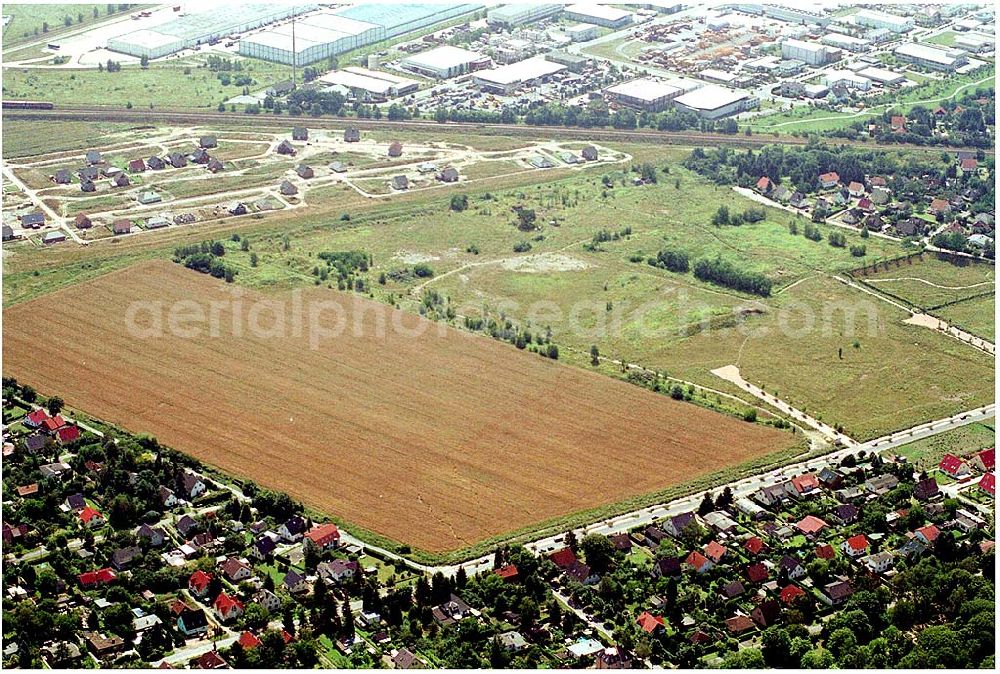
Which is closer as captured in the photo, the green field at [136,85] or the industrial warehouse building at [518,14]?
the green field at [136,85]

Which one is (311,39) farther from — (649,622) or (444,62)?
(649,622)

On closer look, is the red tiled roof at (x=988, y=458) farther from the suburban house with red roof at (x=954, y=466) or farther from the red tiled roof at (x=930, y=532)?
the red tiled roof at (x=930, y=532)

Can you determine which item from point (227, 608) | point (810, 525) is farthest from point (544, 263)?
point (227, 608)

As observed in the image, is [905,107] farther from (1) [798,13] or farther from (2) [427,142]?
(2) [427,142]

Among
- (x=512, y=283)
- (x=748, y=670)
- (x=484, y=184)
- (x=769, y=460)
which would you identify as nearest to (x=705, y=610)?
(x=748, y=670)

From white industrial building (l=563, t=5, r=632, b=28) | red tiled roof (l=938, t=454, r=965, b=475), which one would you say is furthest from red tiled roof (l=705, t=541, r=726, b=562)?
white industrial building (l=563, t=5, r=632, b=28)

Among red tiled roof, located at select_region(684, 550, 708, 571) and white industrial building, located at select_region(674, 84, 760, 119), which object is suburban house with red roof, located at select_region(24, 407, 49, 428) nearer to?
red tiled roof, located at select_region(684, 550, 708, 571)

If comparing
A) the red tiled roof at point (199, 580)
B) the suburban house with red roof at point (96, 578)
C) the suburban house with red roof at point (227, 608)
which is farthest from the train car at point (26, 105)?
the suburban house with red roof at point (227, 608)
